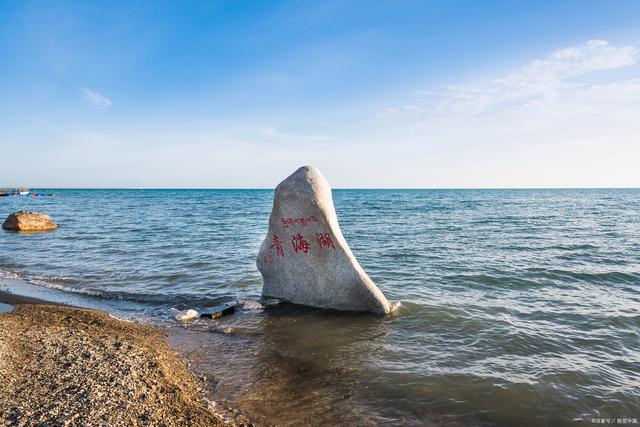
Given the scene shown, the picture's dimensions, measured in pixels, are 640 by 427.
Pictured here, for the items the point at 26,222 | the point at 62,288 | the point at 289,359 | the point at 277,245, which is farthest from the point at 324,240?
the point at 26,222

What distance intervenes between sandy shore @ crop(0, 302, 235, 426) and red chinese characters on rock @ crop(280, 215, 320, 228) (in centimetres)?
456

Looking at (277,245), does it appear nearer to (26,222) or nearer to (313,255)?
(313,255)

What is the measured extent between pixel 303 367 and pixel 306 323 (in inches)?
97.8

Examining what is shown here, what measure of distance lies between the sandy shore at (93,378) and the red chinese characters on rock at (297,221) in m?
4.56

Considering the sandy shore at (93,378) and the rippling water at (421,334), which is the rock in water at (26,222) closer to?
the rippling water at (421,334)

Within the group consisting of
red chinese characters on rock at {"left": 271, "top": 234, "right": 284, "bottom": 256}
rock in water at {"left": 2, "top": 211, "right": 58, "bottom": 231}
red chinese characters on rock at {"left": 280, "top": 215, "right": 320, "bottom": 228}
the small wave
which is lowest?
the small wave

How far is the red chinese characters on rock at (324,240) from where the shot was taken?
36.3 ft

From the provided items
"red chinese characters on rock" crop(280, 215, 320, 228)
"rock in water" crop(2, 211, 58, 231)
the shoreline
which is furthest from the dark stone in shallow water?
"rock in water" crop(2, 211, 58, 231)

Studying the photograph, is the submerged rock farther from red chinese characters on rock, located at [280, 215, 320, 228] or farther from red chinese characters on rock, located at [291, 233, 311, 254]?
red chinese characters on rock, located at [280, 215, 320, 228]

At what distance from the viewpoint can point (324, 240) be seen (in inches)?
438

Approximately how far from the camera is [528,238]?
23.5 m

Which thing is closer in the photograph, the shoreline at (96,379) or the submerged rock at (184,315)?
the shoreline at (96,379)

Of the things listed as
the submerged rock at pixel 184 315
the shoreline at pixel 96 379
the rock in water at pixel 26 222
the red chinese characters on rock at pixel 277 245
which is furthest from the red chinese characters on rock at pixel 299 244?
the rock in water at pixel 26 222

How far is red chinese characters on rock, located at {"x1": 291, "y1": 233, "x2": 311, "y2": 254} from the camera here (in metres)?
11.4
